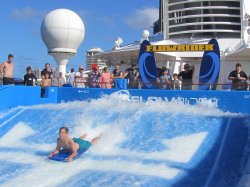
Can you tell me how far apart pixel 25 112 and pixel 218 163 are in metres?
7.08

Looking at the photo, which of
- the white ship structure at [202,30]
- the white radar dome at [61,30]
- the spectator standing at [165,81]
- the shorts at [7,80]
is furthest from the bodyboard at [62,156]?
the white radar dome at [61,30]

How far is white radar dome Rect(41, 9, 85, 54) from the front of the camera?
27297mm

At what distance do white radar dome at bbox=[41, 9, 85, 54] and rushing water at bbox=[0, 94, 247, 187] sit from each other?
13.8m

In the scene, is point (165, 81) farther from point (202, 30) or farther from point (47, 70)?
point (202, 30)

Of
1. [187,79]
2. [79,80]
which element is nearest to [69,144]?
[187,79]

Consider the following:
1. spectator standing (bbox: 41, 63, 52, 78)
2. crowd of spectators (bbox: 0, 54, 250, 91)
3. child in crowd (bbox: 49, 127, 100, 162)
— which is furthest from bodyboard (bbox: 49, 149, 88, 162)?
spectator standing (bbox: 41, 63, 52, 78)

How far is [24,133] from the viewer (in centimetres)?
1192

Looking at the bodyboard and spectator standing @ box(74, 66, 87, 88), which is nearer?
the bodyboard

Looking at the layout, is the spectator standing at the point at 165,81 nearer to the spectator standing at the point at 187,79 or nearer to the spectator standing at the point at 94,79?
the spectator standing at the point at 187,79

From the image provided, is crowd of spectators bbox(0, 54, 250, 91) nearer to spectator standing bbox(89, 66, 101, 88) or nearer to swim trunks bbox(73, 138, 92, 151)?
spectator standing bbox(89, 66, 101, 88)

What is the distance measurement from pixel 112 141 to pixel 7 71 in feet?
19.7

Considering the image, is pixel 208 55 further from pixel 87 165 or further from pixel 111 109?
pixel 87 165

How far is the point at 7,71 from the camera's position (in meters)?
14.8

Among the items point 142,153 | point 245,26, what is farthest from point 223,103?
point 245,26
